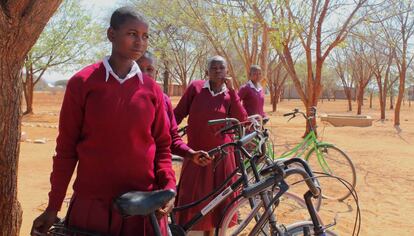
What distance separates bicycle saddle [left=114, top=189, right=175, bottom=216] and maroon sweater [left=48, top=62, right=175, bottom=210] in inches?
5.1

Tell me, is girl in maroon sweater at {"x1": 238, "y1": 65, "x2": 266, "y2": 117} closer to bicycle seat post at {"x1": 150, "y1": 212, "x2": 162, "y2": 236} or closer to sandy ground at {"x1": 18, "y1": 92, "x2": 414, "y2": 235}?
sandy ground at {"x1": 18, "y1": 92, "x2": 414, "y2": 235}

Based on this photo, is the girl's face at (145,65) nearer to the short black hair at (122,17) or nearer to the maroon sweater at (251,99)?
the short black hair at (122,17)

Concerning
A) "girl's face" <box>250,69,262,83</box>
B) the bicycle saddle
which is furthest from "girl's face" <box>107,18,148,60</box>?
"girl's face" <box>250,69,262,83</box>

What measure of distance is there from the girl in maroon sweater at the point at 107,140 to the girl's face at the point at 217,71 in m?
1.77

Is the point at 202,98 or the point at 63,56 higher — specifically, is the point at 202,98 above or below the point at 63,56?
below

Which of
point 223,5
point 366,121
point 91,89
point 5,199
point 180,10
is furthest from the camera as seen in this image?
point 366,121

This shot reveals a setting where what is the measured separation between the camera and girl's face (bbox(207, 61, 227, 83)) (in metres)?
3.70

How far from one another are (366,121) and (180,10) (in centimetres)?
867

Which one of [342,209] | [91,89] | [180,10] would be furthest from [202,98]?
[180,10]

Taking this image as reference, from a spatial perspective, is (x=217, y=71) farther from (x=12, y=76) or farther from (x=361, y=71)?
(x=361, y=71)

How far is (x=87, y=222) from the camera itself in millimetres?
1858

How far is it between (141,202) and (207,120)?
78.2 inches

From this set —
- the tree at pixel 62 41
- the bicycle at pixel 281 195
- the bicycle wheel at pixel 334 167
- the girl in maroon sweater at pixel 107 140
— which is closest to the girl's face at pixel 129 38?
the girl in maroon sweater at pixel 107 140

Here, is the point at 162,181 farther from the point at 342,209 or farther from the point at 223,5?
the point at 223,5
